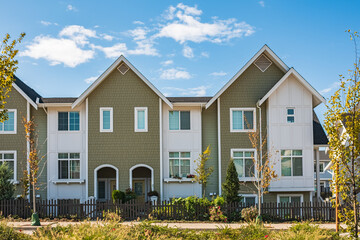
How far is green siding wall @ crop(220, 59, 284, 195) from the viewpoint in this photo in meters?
25.0

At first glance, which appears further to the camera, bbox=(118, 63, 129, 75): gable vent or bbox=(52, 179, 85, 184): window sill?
bbox=(118, 63, 129, 75): gable vent

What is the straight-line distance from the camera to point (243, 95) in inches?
989

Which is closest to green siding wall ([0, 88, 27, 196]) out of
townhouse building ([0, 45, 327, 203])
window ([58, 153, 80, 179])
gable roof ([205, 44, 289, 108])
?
townhouse building ([0, 45, 327, 203])

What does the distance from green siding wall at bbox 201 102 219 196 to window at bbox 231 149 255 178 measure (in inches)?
Answer: 46.0

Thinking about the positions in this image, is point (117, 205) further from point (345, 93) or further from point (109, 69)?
point (345, 93)

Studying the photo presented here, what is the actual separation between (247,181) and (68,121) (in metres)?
11.5

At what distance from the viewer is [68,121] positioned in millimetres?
25297

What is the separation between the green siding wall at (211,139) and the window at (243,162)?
46.0 inches

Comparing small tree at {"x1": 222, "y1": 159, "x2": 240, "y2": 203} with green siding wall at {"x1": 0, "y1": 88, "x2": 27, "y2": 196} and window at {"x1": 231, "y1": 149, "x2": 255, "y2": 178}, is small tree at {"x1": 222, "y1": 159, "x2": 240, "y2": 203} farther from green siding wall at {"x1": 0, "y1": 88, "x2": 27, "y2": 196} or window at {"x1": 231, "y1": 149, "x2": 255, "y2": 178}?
green siding wall at {"x1": 0, "y1": 88, "x2": 27, "y2": 196}

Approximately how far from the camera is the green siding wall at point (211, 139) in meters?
25.0

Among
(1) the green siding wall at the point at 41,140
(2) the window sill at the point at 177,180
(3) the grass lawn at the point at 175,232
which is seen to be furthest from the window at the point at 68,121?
(3) the grass lawn at the point at 175,232

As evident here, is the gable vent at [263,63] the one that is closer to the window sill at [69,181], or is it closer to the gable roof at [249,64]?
the gable roof at [249,64]

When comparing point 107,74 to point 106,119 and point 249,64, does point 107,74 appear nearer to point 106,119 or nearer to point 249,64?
point 106,119

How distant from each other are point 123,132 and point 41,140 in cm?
516
